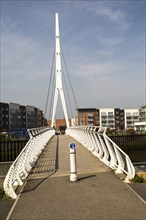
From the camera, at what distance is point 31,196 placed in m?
6.18

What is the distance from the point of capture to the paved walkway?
199 inches

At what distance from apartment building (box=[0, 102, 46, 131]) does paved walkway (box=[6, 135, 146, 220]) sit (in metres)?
101

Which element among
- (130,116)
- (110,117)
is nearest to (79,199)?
(110,117)

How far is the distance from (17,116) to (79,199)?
391ft

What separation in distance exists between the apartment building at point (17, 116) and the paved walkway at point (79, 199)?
10118cm

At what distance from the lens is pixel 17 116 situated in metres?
123

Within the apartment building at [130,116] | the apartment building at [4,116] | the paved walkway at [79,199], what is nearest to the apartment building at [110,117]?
the apartment building at [130,116]

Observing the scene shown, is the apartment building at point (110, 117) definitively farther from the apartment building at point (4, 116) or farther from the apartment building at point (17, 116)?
the apartment building at point (4, 116)

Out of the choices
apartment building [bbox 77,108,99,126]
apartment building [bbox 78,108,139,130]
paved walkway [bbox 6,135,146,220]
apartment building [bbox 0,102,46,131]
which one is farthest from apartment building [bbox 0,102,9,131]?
paved walkway [bbox 6,135,146,220]

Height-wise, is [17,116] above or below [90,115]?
below

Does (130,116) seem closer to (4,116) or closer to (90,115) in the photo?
(90,115)

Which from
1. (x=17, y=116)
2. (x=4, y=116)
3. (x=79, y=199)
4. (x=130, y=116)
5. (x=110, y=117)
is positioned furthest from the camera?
(x=130, y=116)

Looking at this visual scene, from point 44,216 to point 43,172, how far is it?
393 centimetres

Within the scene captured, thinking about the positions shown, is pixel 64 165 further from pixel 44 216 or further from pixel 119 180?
pixel 44 216
